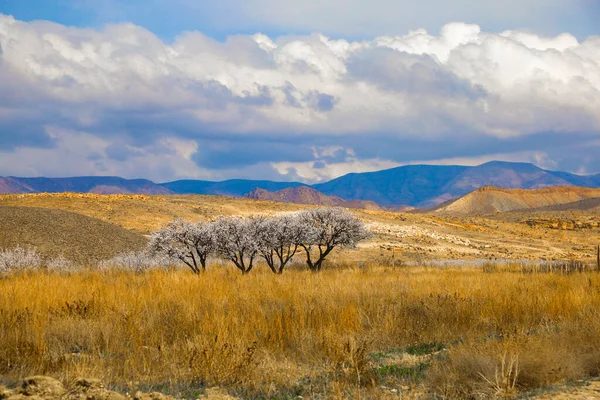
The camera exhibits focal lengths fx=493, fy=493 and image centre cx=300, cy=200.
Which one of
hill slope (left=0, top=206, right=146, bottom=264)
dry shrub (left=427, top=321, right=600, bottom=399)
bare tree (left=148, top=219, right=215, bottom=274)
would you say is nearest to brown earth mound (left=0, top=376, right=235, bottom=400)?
dry shrub (left=427, top=321, right=600, bottom=399)

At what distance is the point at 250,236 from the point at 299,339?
17.6 m

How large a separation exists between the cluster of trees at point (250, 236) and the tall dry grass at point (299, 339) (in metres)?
11.1

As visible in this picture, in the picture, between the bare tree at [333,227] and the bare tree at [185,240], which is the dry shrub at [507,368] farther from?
the bare tree at [333,227]

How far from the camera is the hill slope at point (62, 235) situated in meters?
28.8

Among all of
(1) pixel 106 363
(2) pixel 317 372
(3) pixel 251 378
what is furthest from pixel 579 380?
(1) pixel 106 363

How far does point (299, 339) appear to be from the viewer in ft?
29.0

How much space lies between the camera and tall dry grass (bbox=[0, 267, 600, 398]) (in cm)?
686

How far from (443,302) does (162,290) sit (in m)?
7.30

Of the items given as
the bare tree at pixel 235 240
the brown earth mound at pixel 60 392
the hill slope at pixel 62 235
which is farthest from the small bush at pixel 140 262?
the brown earth mound at pixel 60 392

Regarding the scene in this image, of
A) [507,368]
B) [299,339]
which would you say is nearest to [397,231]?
[299,339]

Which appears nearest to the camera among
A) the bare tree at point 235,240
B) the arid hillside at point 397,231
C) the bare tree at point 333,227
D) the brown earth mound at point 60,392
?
the brown earth mound at point 60,392

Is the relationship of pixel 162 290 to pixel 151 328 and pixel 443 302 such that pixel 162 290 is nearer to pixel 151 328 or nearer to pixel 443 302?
pixel 151 328

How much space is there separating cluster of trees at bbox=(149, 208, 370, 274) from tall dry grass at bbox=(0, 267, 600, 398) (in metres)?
11.1

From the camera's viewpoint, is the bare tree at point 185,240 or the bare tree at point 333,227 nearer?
the bare tree at point 185,240
